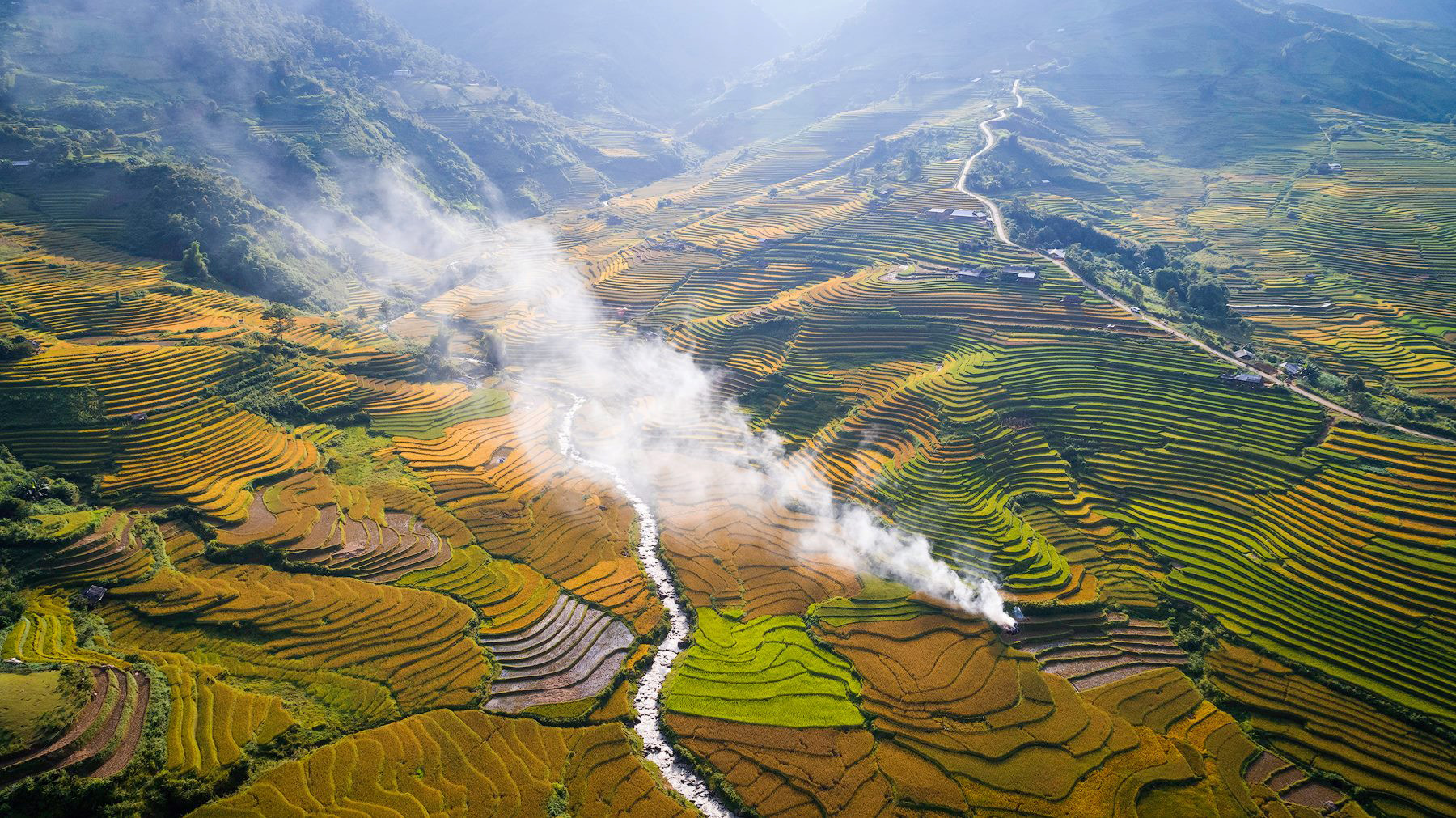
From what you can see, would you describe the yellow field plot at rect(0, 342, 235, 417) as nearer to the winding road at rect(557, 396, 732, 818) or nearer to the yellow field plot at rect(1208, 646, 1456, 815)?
the winding road at rect(557, 396, 732, 818)

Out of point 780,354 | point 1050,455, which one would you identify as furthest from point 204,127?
point 1050,455

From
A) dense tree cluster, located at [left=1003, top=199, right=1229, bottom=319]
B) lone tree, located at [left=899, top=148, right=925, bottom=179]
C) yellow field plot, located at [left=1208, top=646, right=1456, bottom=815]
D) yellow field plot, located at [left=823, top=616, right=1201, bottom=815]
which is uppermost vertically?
lone tree, located at [left=899, top=148, right=925, bottom=179]

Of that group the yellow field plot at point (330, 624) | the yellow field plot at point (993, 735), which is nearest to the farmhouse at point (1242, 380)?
the yellow field plot at point (993, 735)

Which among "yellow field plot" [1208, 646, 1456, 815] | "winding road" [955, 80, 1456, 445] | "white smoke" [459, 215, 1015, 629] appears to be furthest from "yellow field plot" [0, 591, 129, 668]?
"winding road" [955, 80, 1456, 445]

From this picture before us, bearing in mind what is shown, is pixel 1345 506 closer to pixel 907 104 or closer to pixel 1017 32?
pixel 907 104

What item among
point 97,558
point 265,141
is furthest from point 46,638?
point 265,141

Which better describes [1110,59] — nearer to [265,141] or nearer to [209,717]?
[265,141]
